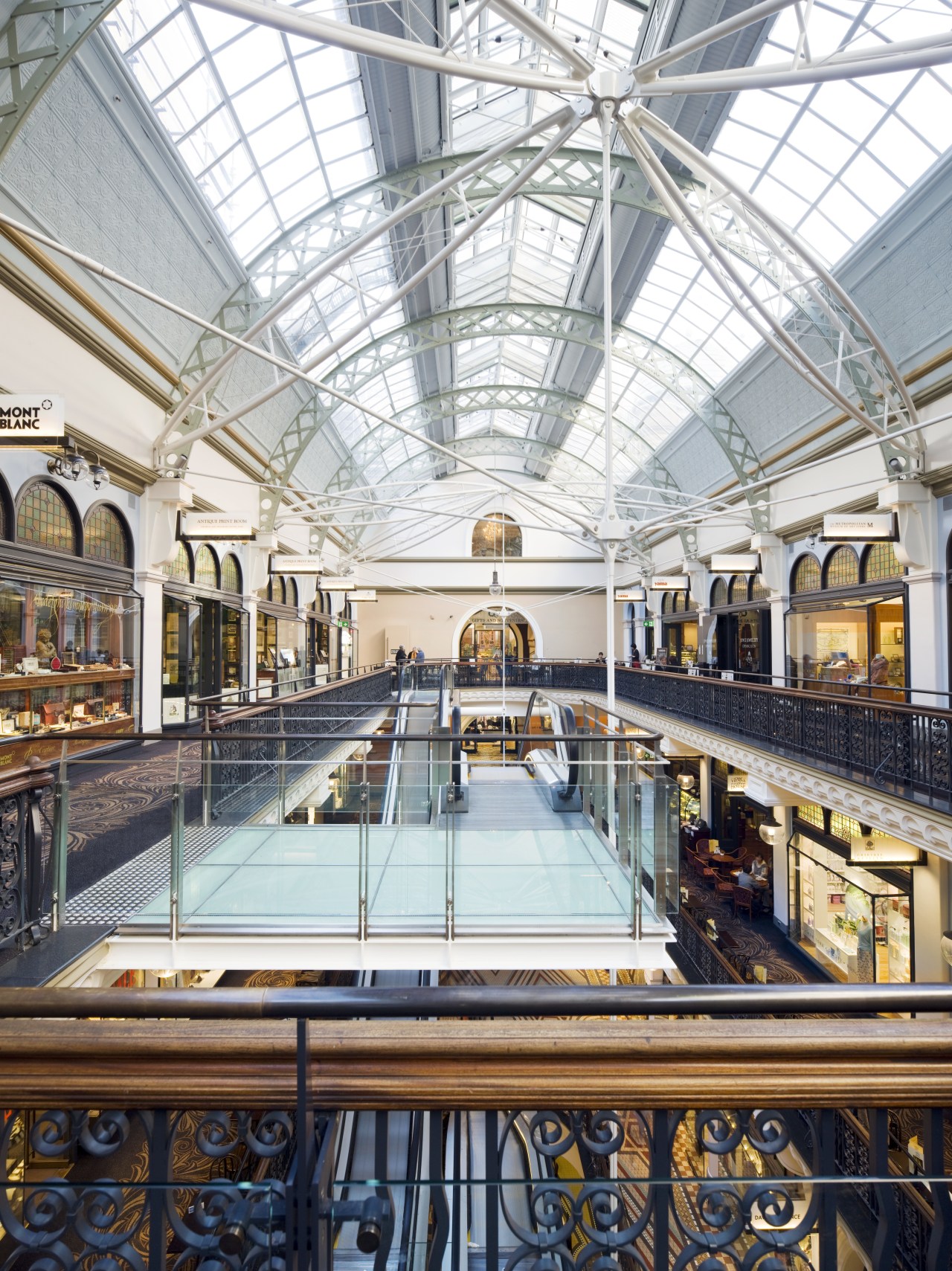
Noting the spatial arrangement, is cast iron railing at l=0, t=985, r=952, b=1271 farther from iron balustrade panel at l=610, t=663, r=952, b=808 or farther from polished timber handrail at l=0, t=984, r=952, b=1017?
iron balustrade panel at l=610, t=663, r=952, b=808

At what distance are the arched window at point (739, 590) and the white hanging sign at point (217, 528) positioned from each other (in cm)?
1355

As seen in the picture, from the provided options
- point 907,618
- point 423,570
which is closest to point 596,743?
point 907,618

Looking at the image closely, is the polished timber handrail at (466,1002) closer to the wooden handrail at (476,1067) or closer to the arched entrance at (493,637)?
the wooden handrail at (476,1067)

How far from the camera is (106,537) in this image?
10523mm

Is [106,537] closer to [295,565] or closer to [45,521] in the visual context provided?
[45,521]

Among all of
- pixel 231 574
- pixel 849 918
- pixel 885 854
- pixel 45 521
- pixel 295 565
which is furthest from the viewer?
pixel 231 574

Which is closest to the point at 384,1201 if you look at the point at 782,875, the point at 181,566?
the point at 181,566

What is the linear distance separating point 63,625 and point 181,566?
15.0 feet

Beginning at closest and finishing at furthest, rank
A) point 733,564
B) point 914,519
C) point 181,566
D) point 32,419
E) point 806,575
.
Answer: point 32,419 < point 914,519 < point 181,566 < point 733,564 < point 806,575

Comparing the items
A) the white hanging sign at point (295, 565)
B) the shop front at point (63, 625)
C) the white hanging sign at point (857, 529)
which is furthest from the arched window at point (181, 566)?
the white hanging sign at point (857, 529)

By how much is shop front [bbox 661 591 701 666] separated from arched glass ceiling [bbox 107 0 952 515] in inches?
387

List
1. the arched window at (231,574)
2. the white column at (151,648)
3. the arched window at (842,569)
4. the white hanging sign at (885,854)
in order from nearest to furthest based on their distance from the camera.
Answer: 1. the white hanging sign at (885,854)
2. the white column at (151,648)
3. the arched window at (842,569)
4. the arched window at (231,574)

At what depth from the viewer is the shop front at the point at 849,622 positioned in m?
12.7

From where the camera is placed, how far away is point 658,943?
5.20 m
